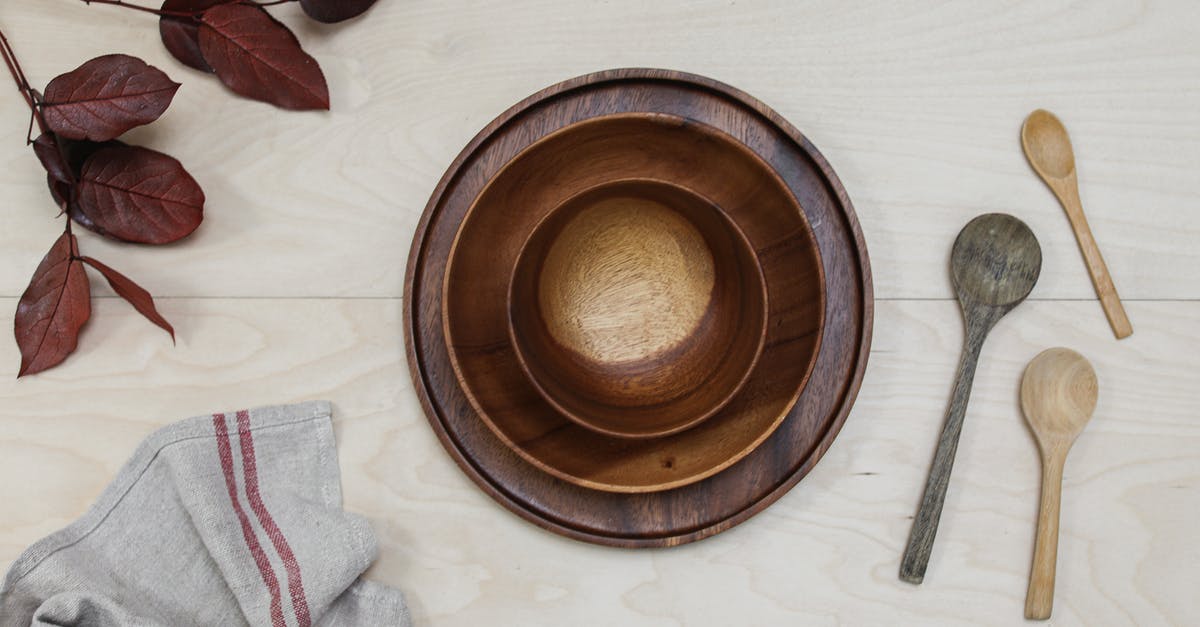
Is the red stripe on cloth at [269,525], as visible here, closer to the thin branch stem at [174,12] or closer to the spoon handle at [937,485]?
the thin branch stem at [174,12]

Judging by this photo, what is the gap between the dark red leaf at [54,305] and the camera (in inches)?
22.3

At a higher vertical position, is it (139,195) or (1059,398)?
(1059,398)

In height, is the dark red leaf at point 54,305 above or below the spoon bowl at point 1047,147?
below

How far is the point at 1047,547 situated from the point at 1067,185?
0.26m

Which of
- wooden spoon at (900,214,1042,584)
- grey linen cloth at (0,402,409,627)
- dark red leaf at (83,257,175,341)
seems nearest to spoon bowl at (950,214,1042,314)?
wooden spoon at (900,214,1042,584)

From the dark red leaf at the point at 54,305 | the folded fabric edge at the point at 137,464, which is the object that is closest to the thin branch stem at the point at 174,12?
the dark red leaf at the point at 54,305

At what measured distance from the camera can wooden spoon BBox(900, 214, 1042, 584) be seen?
22.4 inches

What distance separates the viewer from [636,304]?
562 millimetres

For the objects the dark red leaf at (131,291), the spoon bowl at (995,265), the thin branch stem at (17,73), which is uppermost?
the spoon bowl at (995,265)

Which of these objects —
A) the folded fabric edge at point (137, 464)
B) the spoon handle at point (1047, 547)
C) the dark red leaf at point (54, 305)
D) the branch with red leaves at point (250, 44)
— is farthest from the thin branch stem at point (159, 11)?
the spoon handle at point (1047, 547)

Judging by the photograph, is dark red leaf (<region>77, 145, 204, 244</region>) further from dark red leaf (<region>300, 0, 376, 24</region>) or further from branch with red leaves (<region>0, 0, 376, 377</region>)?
dark red leaf (<region>300, 0, 376, 24</region>)

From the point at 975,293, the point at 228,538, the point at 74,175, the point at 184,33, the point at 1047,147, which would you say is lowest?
the point at 228,538

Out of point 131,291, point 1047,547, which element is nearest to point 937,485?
point 1047,547

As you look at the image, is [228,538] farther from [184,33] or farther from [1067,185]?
[1067,185]
